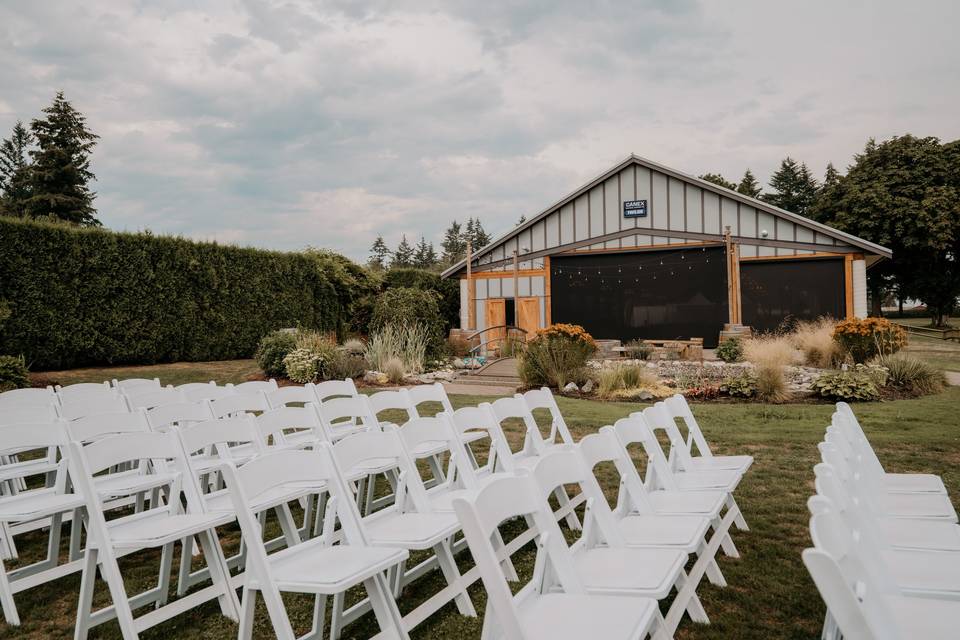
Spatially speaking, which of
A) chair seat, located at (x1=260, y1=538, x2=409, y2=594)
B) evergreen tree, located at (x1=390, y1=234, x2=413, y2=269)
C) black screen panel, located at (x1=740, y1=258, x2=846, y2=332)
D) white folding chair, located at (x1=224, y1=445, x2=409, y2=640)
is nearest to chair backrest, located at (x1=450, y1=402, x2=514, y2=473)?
white folding chair, located at (x1=224, y1=445, x2=409, y2=640)

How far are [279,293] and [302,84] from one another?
20.2 feet

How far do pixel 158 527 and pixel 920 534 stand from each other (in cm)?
357

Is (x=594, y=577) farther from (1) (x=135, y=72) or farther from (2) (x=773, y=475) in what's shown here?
(1) (x=135, y=72)

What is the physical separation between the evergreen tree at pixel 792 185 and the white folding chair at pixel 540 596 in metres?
60.5

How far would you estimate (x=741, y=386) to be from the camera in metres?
10.5

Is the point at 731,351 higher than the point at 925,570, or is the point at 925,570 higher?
the point at 925,570

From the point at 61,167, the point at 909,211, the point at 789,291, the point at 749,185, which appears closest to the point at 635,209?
the point at 789,291

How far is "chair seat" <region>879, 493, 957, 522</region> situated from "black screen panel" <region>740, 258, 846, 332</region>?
1766cm

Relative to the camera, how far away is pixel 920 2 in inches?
453

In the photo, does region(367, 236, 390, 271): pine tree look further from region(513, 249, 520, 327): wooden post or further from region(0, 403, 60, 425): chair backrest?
region(0, 403, 60, 425): chair backrest

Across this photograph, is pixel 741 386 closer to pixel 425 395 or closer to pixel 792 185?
pixel 425 395

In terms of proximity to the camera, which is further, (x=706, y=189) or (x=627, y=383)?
(x=706, y=189)

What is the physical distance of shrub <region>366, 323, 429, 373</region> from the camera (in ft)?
44.9

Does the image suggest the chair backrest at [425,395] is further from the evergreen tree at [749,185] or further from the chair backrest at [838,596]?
the evergreen tree at [749,185]
